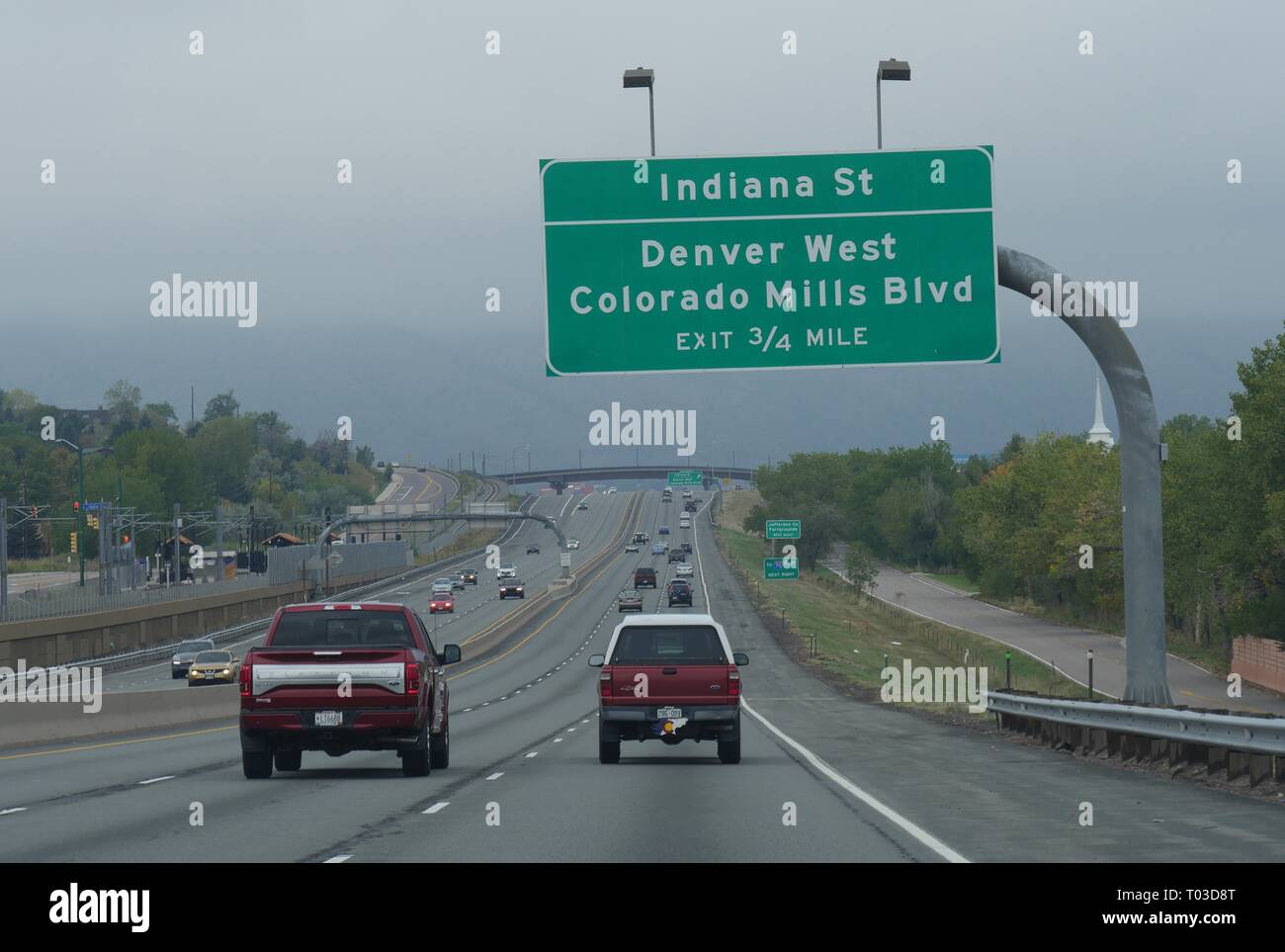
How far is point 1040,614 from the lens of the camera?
5084 inches

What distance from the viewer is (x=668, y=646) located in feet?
79.6

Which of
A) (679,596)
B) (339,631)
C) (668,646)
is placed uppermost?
(339,631)

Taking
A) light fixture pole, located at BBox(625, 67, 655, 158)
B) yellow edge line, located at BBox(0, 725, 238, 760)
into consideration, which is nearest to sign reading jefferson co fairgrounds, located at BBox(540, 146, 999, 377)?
light fixture pole, located at BBox(625, 67, 655, 158)

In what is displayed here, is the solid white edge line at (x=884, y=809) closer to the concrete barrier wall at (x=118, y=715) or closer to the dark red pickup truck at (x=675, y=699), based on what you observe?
the dark red pickup truck at (x=675, y=699)

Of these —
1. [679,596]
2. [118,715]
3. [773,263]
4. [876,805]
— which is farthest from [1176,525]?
[876,805]

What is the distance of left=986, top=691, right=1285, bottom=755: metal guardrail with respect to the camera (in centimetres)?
1708

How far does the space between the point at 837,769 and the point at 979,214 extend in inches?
299

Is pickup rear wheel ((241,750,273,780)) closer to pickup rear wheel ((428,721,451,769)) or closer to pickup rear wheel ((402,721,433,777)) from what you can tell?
pickup rear wheel ((402,721,433,777))

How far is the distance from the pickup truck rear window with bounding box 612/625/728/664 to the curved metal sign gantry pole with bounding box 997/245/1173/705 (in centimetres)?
565

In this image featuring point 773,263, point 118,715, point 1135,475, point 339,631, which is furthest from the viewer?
point 118,715

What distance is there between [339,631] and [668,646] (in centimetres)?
524

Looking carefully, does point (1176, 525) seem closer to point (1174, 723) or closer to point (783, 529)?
point (783, 529)

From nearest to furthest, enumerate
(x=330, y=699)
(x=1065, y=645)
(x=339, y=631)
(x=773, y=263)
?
(x=330, y=699) < (x=339, y=631) < (x=773, y=263) < (x=1065, y=645)

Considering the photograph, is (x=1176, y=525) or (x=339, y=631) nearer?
(x=339, y=631)
